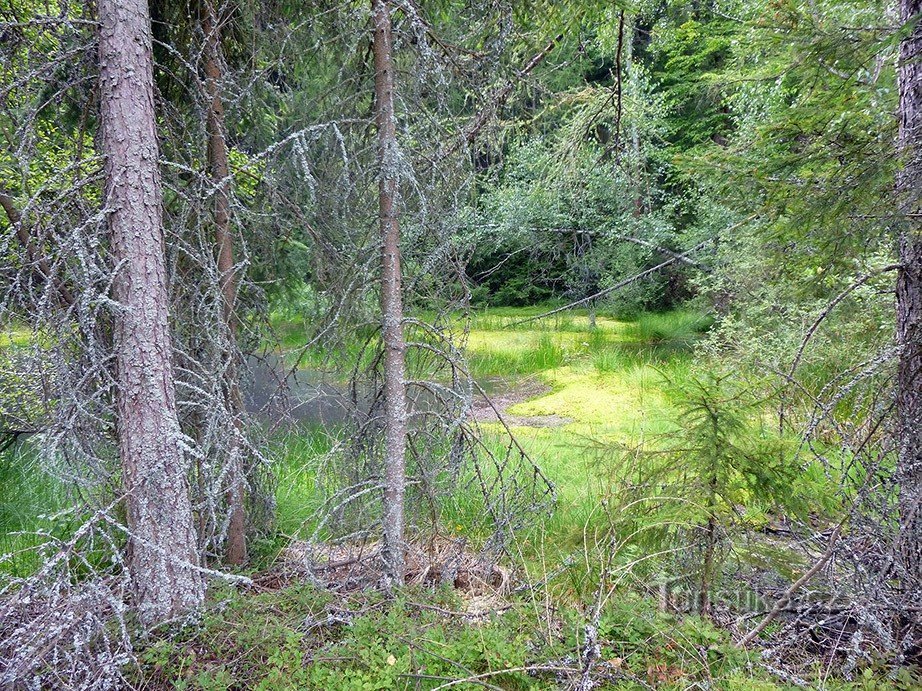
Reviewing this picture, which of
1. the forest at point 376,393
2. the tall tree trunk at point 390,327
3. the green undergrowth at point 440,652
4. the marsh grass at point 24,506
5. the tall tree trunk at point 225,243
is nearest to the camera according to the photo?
the green undergrowth at point 440,652

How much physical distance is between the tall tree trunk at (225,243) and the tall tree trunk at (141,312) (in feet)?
1.56

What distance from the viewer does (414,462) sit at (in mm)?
3695

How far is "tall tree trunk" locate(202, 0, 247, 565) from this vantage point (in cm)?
314

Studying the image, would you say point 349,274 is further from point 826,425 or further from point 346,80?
point 826,425

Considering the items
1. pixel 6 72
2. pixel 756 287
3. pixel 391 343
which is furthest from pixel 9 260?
pixel 756 287

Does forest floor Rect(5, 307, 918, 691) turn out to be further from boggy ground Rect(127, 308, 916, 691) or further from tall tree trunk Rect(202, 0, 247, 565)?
tall tree trunk Rect(202, 0, 247, 565)

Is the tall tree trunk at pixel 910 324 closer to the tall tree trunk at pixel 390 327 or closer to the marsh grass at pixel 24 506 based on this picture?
the tall tree trunk at pixel 390 327

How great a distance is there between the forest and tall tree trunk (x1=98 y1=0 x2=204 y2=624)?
0.04 ft

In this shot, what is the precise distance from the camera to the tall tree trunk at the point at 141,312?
2.49m

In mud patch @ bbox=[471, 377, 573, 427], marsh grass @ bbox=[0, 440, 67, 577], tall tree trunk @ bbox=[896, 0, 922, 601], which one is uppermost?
tall tree trunk @ bbox=[896, 0, 922, 601]

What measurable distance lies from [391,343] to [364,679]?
1.54m

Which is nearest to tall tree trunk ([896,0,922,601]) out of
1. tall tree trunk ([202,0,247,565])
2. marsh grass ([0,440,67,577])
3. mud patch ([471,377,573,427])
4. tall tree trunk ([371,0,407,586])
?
tall tree trunk ([371,0,407,586])

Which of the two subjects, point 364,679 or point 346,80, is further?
point 346,80

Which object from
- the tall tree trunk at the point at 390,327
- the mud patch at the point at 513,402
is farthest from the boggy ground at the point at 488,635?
the mud patch at the point at 513,402
